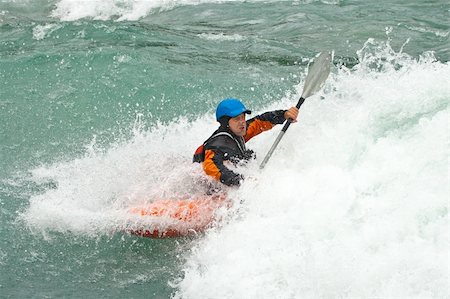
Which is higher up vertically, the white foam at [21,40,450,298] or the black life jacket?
the black life jacket

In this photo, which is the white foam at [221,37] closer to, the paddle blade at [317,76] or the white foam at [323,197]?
the white foam at [323,197]

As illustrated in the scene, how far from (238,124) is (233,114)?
0.38 ft

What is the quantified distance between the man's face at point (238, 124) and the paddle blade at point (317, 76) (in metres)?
→ 0.82

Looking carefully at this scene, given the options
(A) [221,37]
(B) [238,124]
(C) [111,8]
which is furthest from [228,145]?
(C) [111,8]

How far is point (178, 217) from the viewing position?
20.3 ft

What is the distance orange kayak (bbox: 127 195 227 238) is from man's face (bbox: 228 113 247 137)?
0.59 metres

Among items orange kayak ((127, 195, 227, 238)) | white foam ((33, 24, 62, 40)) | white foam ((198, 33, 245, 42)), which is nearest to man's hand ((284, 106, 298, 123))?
orange kayak ((127, 195, 227, 238))

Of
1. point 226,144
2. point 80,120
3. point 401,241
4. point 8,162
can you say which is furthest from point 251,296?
point 80,120

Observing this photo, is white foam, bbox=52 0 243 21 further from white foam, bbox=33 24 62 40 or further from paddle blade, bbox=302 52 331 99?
paddle blade, bbox=302 52 331 99

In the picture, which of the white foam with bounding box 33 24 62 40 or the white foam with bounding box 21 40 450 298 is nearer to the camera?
the white foam with bounding box 21 40 450 298

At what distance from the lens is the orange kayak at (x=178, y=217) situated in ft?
20.1

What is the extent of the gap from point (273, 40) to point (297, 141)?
18.0ft

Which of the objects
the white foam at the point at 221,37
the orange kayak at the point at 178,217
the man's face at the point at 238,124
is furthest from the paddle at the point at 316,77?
the white foam at the point at 221,37

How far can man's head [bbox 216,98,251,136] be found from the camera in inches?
243
